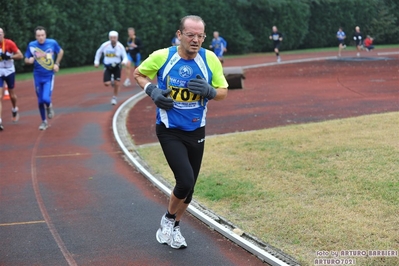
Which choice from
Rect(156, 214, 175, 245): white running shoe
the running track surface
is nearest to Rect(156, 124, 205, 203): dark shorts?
Rect(156, 214, 175, 245): white running shoe

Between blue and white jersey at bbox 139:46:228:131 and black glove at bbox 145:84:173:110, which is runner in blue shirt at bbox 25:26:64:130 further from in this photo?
black glove at bbox 145:84:173:110

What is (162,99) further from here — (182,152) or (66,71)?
(66,71)

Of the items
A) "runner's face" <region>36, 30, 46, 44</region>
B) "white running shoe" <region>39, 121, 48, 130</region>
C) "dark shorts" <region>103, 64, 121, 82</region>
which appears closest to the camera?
"runner's face" <region>36, 30, 46, 44</region>

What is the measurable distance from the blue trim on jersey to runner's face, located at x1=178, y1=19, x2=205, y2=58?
161 millimetres

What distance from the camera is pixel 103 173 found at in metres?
10.5

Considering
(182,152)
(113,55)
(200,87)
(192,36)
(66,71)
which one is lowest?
(66,71)

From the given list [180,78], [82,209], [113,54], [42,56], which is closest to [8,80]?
[42,56]

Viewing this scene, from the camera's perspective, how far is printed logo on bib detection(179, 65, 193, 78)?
6.31 metres

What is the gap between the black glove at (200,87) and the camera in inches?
243

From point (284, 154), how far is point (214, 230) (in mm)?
3353

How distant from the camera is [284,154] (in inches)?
406

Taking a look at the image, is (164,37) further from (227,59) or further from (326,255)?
(326,255)

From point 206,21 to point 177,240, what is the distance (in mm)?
35638

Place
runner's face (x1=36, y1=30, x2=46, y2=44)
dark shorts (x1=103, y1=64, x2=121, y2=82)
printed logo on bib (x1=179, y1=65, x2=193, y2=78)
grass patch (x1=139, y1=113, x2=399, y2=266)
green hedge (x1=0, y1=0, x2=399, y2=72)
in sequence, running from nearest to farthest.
Answer: printed logo on bib (x1=179, y1=65, x2=193, y2=78) < grass patch (x1=139, y1=113, x2=399, y2=266) < runner's face (x1=36, y1=30, x2=46, y2=44) < dark shorts (x1=103, y1=64, x2=121, y2=82) < green hedge (x1=0, y1=0, x2=399, y2=72)
